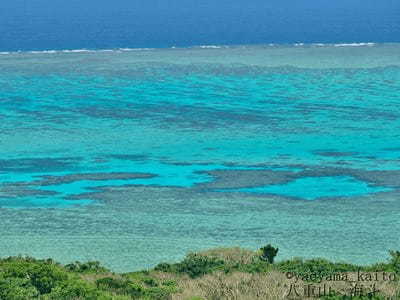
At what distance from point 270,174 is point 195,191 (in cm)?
238

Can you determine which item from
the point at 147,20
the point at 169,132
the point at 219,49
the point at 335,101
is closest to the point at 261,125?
the point at 169,132

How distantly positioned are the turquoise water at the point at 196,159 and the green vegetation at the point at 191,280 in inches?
134

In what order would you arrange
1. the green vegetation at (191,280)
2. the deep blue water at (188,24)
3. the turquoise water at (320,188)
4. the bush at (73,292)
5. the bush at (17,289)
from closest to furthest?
the bush at (17,289)
the bush at (73,292)
the green vegetation at (191,280)
the turquoise water at (320,188)
the deep blue water at (188,24)

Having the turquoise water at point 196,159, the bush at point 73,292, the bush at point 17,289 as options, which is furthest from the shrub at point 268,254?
the bush at point 17,289

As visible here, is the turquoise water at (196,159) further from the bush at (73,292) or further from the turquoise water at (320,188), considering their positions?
the bush at (73,292)

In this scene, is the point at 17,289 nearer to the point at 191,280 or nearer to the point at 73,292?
the point at 73,292

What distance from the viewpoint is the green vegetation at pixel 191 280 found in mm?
11492

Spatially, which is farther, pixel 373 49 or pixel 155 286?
pixel 373 49

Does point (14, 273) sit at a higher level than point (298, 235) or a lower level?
higher

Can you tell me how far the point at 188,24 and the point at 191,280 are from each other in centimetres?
6477

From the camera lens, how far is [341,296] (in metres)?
11.5

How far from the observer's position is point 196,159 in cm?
2659

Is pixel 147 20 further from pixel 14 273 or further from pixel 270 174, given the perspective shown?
pixel 14 273

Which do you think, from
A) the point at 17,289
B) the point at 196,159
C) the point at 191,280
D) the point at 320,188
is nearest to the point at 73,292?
the point at 17,289
